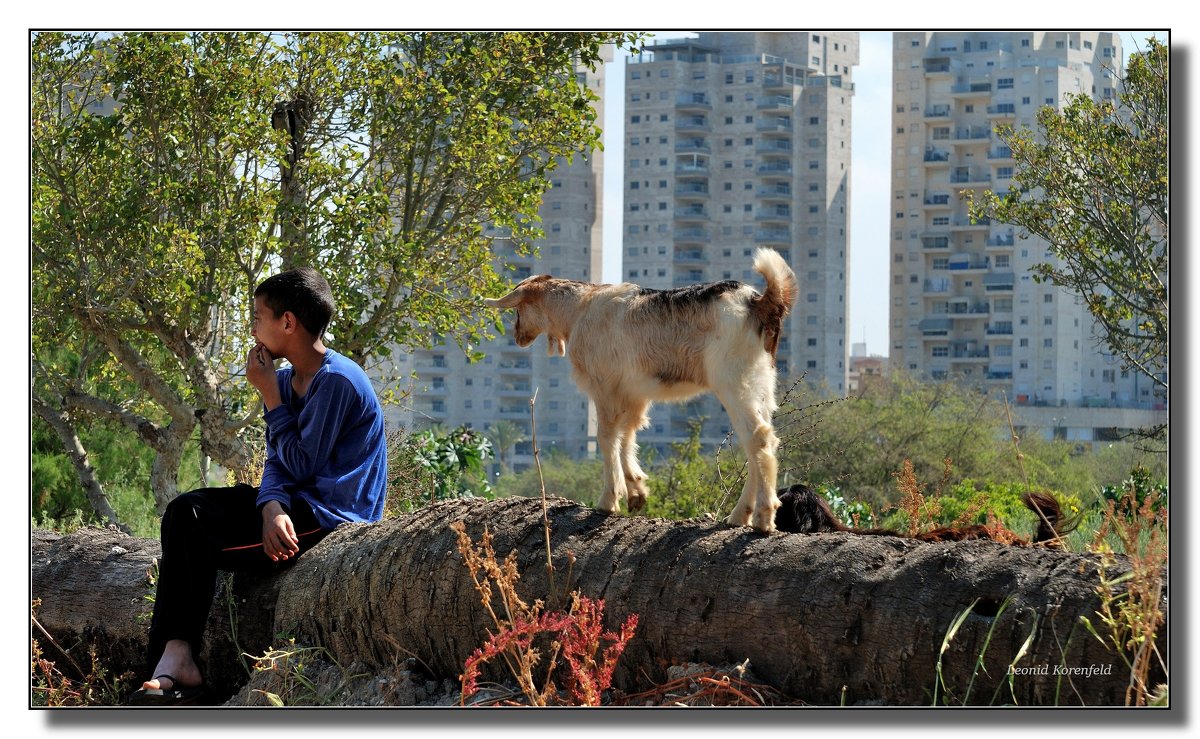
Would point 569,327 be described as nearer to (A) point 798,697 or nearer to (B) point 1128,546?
(A) point 798,697

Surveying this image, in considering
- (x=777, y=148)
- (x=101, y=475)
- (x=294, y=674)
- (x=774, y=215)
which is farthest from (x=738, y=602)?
(x=777, y=148)

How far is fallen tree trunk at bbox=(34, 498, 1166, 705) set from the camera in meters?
3.04

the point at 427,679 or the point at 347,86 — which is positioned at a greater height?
the point at 347,86

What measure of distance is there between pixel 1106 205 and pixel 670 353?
283 inches

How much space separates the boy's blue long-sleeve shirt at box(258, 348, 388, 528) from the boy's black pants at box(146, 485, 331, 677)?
A: 15 cm

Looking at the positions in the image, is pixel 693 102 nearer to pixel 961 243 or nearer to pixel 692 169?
pixel 692 169

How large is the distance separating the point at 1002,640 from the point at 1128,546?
0.39 meters

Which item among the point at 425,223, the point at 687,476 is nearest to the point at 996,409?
the point at 687,476

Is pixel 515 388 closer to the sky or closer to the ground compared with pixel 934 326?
closer to the ground

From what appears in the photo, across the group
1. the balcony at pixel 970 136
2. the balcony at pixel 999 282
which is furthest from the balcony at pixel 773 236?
the balcony at pixel 999 282

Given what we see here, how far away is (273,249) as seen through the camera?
→ 25.2 ft

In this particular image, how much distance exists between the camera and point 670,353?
12.8 feet

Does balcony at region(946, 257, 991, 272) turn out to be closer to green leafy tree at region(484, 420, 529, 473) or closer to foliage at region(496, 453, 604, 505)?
green leafy tree at region(484, 420, 529, 473)

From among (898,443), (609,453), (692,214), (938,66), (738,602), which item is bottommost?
(898,443)
